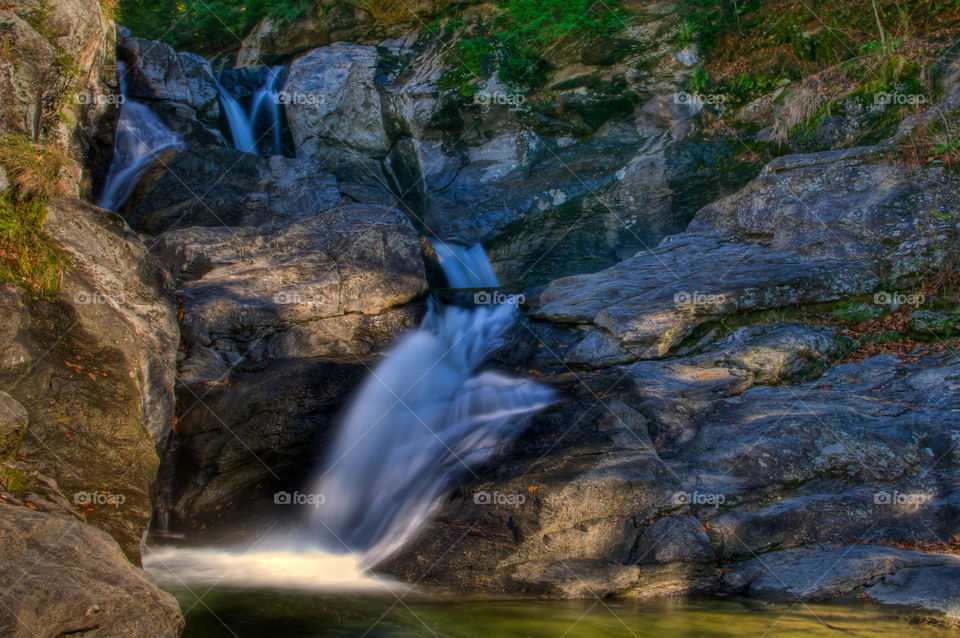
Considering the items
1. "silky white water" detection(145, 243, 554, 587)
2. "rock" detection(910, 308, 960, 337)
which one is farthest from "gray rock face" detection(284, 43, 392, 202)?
"rock" detection(910, 308, 960, 337)

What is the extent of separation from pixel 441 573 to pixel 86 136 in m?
9.67

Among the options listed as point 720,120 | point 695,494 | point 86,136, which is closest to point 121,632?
point 695,494
